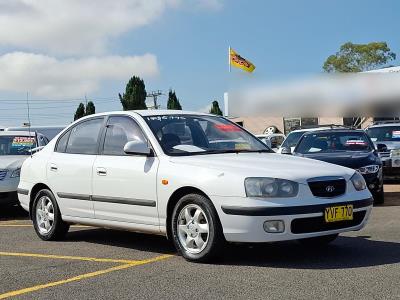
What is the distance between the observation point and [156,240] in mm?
7641

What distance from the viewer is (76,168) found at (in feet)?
24.1

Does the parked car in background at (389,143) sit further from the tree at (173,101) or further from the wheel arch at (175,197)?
the tree at (173,101)

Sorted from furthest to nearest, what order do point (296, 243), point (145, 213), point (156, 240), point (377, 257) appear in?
point (156, 240), point (296, 243), point (145, 213), point (377, 257)

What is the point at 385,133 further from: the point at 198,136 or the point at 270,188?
the point at 270,188

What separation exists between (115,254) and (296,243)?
205 centimetres

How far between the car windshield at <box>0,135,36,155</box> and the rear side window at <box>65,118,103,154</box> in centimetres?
459

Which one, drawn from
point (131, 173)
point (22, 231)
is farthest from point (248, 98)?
point (131, 173)

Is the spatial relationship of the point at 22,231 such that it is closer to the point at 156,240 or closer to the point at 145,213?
the point at 156,240

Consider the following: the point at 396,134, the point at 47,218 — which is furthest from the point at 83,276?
the point at 396,134

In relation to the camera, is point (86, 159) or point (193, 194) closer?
point (193, 194)

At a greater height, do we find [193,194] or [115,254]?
[193,194]

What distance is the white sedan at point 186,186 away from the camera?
223 inches

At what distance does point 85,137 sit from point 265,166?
103 inches

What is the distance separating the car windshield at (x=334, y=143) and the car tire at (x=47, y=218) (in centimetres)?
555
